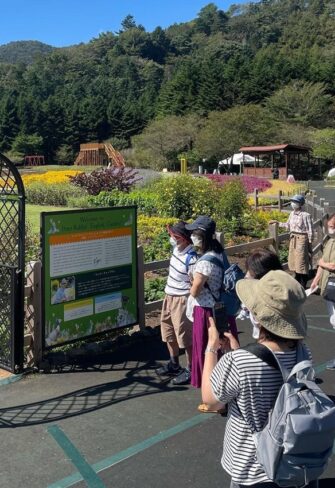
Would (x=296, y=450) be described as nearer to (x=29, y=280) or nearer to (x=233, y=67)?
(x=29, y=280)

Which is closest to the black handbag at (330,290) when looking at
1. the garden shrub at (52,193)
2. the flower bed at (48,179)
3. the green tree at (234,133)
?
the garden shrub at (52,193)

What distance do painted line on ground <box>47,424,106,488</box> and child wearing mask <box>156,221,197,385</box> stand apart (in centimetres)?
142

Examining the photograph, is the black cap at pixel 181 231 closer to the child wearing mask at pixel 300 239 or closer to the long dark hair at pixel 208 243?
the long dark hair at pixel 208 243

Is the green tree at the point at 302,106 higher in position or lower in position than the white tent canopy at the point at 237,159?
higher

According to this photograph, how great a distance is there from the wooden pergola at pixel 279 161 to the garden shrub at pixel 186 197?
32.6m

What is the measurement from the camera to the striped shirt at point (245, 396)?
7.25 feet

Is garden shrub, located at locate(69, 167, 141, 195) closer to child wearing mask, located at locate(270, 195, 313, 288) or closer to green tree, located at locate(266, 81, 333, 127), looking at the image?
child wearing mask, located at locate(270, 195, 313, 288)

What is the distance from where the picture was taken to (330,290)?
5727mm

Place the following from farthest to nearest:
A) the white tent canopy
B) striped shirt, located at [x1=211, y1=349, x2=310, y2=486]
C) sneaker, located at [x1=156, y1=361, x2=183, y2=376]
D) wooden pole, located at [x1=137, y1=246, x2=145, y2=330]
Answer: the white tent canopy < wooden pole, located at [x1=137, y1=246, x2=145, y2=330] < sneaker, located at [x1=156, y1=361, x2=183, y2=376] < striped shirt, located at [x1=211, y1=349, x2=310, y2=486]

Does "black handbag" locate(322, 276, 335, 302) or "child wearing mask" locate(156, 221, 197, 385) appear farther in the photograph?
"black handbag" locate(322, 276, 335, 302)

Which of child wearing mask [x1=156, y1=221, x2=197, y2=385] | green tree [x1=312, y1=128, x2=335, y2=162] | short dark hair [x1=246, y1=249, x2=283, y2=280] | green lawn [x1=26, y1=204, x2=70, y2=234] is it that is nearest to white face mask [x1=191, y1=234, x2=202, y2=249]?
child wearing mask [x1=156, y1=221, x2=197, y2=385]

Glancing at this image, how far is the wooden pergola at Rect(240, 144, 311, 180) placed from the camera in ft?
157

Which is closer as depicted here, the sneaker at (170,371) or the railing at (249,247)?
the sneaker at (170,371)

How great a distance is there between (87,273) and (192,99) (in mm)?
75845
